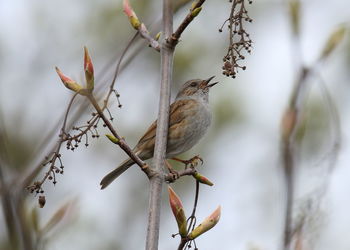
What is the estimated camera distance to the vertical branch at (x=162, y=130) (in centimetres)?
239

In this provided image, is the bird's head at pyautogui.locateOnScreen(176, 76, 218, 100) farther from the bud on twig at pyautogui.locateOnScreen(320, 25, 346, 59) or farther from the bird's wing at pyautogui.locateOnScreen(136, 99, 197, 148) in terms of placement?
the bud on twig at pyautogui.locateOnScreen(320, 25, 346, 59)

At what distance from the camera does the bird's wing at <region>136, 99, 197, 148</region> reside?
5.05m

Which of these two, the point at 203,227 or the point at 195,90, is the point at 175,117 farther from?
the point at 203,227

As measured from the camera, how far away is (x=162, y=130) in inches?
99.8

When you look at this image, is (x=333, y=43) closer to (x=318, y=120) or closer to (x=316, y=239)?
(x=316, y=239)

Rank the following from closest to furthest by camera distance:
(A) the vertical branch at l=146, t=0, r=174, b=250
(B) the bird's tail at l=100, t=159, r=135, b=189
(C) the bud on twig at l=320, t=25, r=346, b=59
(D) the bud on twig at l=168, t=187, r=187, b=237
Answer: (A) the vertical branch at l=146, t=0, r=174, b=250 < (D) the bud on twig at l=168, t=187, r=187, b=237 < (C) the bud on twig at l=320, t=25, r=346, b=59 < (B) the bird's tail at l=100, t=159, r=135, b=189

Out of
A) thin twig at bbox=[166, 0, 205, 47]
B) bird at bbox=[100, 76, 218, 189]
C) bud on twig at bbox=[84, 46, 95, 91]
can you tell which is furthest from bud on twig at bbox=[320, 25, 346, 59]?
bird at bbox=[100, 76, 218, 189]

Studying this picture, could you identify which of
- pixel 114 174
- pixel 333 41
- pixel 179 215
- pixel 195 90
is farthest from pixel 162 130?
pixel 195 90

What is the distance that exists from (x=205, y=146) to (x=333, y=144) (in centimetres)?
624

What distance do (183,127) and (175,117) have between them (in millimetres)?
140

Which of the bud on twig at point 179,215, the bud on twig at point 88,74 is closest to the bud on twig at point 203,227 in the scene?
the bud on twig at point 179,215

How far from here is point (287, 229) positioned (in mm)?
1981

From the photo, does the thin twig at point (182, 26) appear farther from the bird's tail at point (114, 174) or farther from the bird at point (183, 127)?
the bird at point (183, 127)

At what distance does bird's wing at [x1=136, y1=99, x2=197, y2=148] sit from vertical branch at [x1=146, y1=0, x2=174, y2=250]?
7.51 ft
